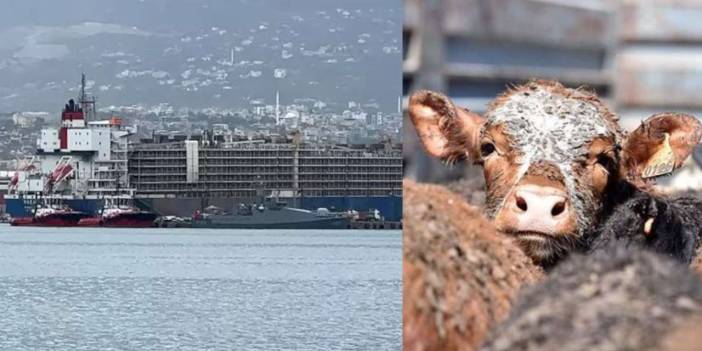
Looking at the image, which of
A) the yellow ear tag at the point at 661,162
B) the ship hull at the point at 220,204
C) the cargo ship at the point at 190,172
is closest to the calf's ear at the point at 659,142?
the yellow ear tag at the point at 661,162

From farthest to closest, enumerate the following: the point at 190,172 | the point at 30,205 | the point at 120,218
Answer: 1. the point at 30,205
2. the point at 120,218
3. the point at 190,172

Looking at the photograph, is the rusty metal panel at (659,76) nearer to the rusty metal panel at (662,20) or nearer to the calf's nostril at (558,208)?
the rusty metal panel at (662,20)

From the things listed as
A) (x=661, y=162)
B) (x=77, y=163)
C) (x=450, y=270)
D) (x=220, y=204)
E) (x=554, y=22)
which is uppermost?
(x=554, y=22)

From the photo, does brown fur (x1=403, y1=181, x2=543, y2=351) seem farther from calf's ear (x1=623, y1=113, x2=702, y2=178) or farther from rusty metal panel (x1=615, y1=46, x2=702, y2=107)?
rusty metal panel (x1=615, y1=46, x2=702, y2=107)

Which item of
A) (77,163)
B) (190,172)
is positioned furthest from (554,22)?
(77,163)

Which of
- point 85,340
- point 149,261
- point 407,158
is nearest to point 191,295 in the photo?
point 85,340

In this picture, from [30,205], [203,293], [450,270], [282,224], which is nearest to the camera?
[450,270]

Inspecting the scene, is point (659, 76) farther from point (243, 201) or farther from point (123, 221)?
point (123, 221)

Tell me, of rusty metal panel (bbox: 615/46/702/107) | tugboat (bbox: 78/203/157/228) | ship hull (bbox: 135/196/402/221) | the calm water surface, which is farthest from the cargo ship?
rusty metal panel (bbox: 615/46/702/107)
